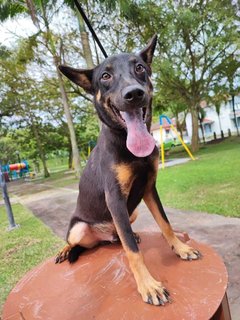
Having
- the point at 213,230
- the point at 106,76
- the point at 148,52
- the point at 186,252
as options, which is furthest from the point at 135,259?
the point at 213,230

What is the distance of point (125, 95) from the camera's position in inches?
64.4

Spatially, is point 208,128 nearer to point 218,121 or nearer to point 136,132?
point 218,121

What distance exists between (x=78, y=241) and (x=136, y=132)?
108cm

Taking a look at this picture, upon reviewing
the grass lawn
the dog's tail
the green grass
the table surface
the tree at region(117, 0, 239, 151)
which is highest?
the tree at region(117, 0, 239, 151)

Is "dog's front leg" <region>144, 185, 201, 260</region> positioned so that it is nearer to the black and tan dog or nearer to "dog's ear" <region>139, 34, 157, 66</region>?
the black and tan dog

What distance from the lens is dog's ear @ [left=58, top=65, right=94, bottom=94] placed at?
75.9 inches

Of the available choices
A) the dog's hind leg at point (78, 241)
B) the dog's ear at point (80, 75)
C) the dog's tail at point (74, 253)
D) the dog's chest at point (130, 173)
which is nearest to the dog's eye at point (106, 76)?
the dog's ear at point (80, 75)

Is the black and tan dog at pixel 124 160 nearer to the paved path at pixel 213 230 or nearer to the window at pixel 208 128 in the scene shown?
the paved path at pixel 213 230

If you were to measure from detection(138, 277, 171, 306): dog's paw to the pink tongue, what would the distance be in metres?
0.74

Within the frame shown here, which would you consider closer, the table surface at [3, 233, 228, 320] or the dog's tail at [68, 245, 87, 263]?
the table surface at [3, 233, 228, 320]

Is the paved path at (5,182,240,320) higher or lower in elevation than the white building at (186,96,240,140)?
lower

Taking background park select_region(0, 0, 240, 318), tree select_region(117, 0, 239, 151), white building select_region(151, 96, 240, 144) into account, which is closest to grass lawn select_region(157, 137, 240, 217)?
background park select_region(0, 0, 240, 318)

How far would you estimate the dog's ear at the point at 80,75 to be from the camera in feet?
6.33

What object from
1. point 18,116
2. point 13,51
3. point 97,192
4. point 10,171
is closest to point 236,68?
point 13,51
